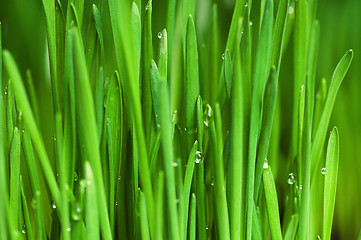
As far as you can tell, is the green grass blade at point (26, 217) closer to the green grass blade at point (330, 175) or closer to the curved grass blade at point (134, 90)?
the curved grass blade at point (134, 90)

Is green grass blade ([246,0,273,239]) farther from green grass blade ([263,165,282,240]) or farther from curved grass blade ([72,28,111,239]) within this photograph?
curved grass blade ([72,28,111,239])

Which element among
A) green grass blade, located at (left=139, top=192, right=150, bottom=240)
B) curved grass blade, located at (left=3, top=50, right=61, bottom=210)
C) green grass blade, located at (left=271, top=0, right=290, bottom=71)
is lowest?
green grass blade, located at (left=139, top=192, right=150, bottom=240)

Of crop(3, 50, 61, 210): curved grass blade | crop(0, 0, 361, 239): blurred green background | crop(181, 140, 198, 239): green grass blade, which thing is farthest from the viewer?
crop(0, 0, 361, 239): blurred green background

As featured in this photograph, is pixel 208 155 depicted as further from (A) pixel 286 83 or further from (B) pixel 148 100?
(A) pixel 286 83

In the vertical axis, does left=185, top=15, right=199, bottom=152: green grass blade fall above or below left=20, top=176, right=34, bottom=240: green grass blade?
above

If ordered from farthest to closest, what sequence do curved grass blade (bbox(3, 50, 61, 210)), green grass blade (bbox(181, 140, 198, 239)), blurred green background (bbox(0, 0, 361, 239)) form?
blurred green background (bbox(0, 0, 361, 239)) → green grass blade (bbox(181, 140, 198, 239)) → curved grass blade (bbox(3, 50, 61, 210))

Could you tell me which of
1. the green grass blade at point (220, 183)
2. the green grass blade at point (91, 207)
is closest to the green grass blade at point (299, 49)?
the green grass blade at point (220, 183)

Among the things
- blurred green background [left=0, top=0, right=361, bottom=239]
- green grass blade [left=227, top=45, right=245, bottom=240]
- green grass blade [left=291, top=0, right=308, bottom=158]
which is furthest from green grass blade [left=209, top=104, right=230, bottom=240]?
blurred green background [left=0, top=0, right=361, bottom=239]
